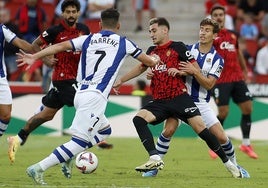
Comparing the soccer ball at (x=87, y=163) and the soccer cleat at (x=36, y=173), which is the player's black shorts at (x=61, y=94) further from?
the soccer cleat at (x=36, y=173)

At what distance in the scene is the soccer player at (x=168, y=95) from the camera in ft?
43.2

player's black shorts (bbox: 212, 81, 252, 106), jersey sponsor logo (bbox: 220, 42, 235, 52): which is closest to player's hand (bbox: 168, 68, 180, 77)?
jersey sponsor logo (bbox: 220, 42, 235, 52)

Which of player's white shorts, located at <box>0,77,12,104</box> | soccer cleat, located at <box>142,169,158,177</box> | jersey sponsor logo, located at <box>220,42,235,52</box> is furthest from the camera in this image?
jersey sponsor logo, located at <box>220,42,235,52</box>

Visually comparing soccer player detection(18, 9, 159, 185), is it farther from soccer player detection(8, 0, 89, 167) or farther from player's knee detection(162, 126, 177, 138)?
soccer player detection(8, 0, 89, 167)

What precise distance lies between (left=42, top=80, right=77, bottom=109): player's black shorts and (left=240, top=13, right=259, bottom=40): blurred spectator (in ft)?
35.0

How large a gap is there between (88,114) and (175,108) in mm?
1633

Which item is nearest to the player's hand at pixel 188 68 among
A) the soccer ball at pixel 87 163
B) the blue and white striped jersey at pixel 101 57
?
the blue and white striped jersey at pixel 101 57

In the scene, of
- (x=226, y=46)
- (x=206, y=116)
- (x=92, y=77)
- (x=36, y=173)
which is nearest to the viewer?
(x=36, y=173)

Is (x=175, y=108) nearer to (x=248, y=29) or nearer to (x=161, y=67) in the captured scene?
(x=161, y=67)

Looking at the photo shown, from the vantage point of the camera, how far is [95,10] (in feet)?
77.8

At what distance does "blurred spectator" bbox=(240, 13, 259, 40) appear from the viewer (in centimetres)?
2566

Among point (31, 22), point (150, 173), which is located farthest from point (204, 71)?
point (31, 22)

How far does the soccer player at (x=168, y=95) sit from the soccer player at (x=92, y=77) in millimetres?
726

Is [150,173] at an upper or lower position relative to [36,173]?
lower
